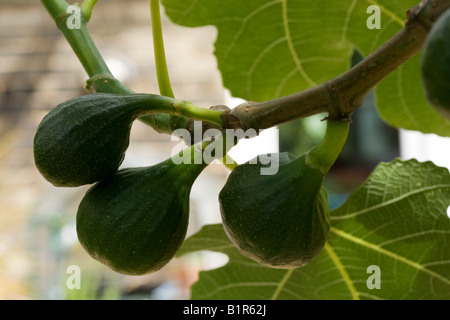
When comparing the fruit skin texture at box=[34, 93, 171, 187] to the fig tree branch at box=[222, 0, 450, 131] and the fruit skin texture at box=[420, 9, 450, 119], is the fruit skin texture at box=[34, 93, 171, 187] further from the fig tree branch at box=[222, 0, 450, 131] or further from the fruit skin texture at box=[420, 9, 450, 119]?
the fruit skin texture at box=[420, 9, 450, 119]

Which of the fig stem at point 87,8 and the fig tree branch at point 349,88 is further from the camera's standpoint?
the fig stem at point 87,8

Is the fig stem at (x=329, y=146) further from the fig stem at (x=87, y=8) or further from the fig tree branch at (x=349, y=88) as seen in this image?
the fig stem at (x=87, y=8)

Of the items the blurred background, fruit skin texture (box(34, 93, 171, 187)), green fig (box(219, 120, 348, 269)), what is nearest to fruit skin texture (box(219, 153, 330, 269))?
green fig (box(219, 120, 348, 269))

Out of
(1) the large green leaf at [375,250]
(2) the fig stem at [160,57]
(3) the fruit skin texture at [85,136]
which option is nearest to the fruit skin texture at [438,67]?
(3) the fruit skin texture at [85,136]

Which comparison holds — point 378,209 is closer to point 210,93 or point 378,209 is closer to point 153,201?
point 153,201

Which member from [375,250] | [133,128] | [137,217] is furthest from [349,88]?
[133,128]

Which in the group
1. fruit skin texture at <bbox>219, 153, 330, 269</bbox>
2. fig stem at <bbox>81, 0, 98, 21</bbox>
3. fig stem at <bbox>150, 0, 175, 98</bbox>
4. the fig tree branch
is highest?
fig stem at <bbox>81, 0, 98, 21</bbox>

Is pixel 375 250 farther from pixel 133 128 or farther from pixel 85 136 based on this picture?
pixel 133 128
